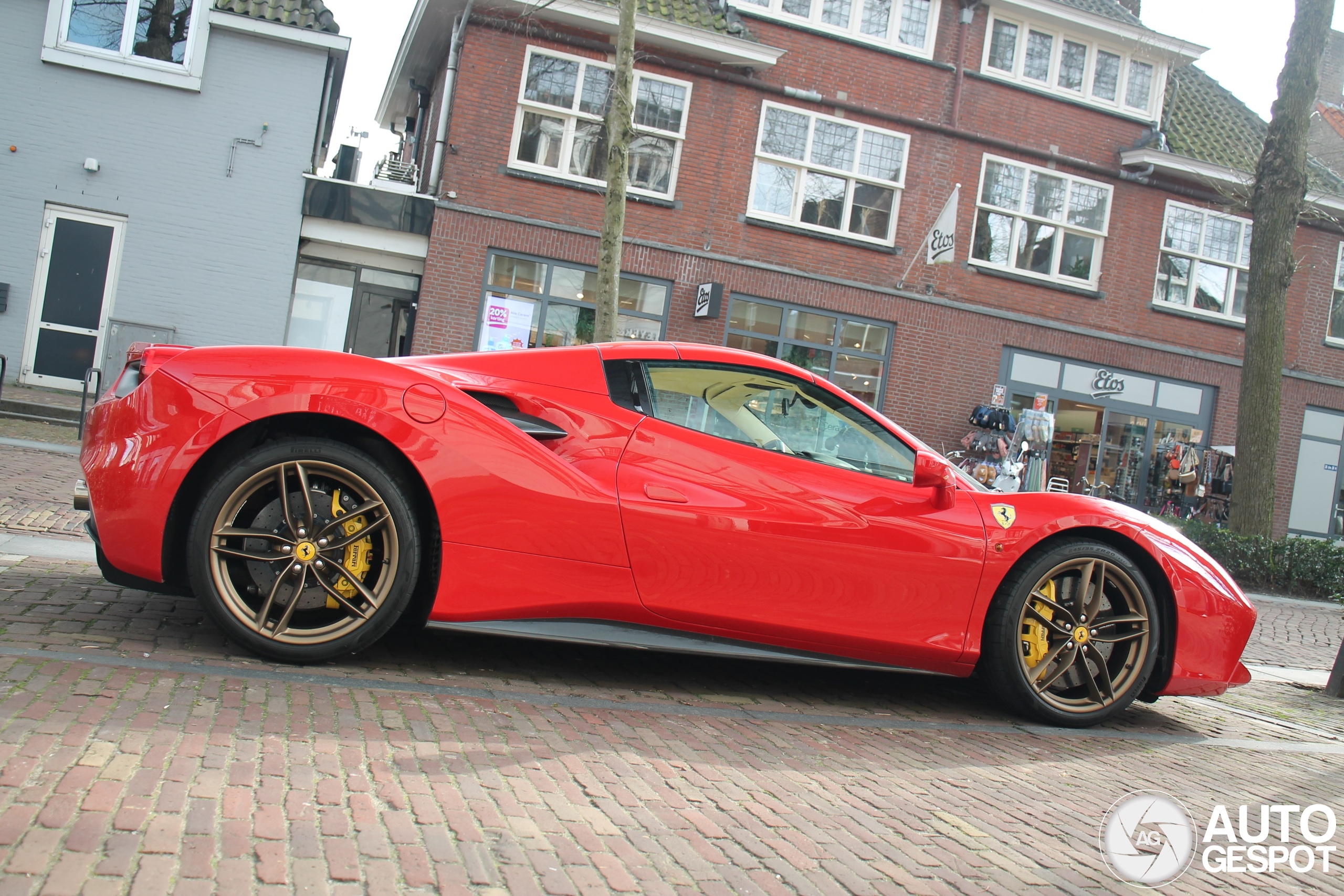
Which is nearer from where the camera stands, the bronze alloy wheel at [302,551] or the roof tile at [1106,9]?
the bronze alloy wheel at [302,551]

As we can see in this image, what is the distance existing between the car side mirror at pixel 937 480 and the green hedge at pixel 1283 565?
9.57 metres

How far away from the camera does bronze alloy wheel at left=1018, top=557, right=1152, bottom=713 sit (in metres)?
4.09

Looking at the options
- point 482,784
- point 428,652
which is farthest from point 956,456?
point 482,784

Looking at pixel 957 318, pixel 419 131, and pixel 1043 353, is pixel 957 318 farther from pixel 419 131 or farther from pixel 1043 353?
pixel 419 131

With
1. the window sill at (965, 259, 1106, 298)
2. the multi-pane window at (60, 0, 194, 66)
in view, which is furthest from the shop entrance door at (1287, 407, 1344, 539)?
the multi-pane window at (60, 0, 194, 66)

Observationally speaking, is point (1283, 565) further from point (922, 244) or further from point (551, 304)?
point (551, 304)

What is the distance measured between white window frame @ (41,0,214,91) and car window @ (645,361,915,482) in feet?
43.5

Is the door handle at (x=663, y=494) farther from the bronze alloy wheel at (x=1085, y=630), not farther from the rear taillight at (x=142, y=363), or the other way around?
the rear taillight at (x=142, y=363)

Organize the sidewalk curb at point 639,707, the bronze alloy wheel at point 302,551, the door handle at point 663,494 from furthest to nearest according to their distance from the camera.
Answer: the door handle at point 663,494
the bronze alloy wheel at point 302,551
the sidewalk curb at point 639,707

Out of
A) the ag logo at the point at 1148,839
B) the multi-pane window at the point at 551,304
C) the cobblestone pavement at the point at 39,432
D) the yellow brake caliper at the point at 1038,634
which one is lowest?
the ag logo at the point at 1148,839

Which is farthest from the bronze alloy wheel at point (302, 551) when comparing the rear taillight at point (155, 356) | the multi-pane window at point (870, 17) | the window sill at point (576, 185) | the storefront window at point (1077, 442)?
the storefront window at point (1077, 442)

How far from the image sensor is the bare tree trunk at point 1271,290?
12211 mm

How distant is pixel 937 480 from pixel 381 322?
1332 cm

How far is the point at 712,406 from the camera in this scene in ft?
12.9
